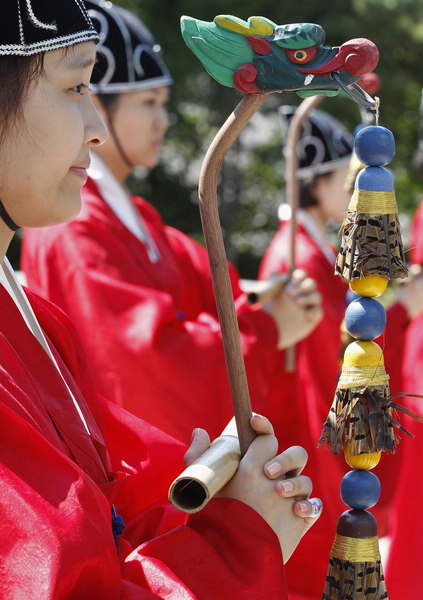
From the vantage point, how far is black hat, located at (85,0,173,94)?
2.81 m

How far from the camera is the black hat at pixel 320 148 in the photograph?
3908 mm

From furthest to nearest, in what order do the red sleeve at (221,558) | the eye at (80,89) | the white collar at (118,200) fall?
1. the white collar at (118,200)
2. the eye at (80,89)
3. the red sleeve at (221,558)

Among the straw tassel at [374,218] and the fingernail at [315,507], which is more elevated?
the straw tassel at [374,218]

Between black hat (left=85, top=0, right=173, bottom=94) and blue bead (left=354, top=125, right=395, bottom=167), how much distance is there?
162 cm

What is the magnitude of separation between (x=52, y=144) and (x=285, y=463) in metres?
0.53

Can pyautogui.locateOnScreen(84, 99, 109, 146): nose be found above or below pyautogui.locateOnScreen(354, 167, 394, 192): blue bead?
above

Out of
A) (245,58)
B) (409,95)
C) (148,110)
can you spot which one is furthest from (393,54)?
(245,58)

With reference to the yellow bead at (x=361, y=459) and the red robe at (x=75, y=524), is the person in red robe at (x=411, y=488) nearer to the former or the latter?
the yellow bead at (x=361, y=459)

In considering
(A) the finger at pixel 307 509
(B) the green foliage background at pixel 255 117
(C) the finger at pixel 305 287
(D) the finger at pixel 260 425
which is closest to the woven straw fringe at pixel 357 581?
(A) the finger at pixel 307 509

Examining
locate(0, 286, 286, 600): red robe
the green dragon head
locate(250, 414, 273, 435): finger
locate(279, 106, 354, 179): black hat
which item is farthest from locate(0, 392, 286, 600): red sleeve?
locate(279, 106, 354, 179): black hat

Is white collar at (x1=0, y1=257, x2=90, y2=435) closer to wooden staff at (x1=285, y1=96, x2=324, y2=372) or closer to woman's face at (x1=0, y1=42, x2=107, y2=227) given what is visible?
woman's face at (x1=0, y1=42, x2=107, y2=227)

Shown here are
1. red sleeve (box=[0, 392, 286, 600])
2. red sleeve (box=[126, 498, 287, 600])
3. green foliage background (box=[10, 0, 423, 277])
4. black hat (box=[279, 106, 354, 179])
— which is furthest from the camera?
green foliage background (box=[10, 0, 423, 277])

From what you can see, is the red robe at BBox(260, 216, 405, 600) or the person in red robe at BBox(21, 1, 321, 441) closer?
the person in red robe at BBox(21, 1, 321, 441)

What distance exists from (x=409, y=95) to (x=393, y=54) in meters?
0.78
